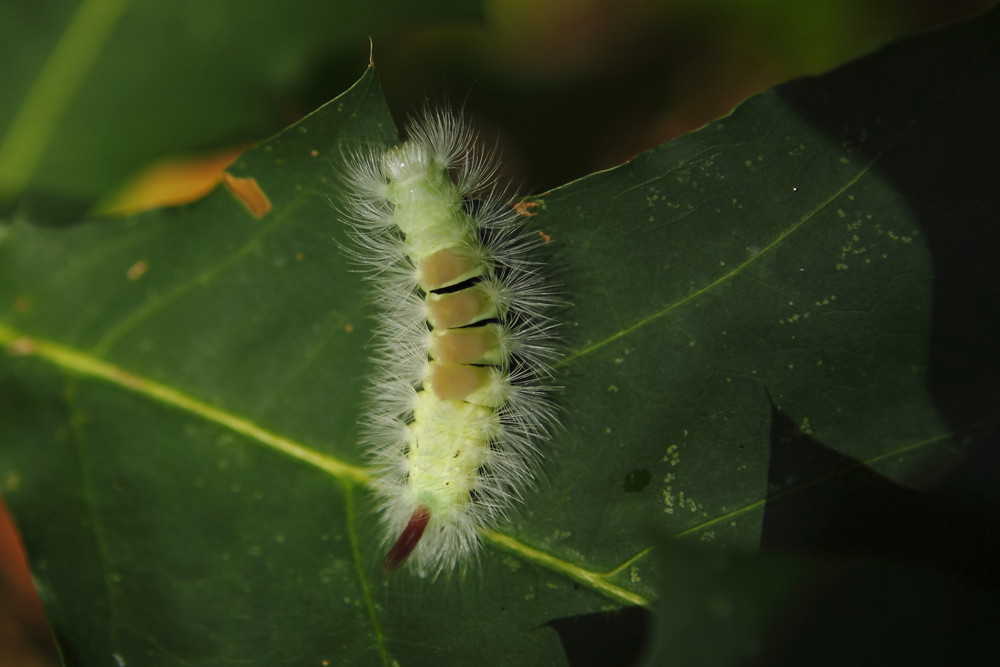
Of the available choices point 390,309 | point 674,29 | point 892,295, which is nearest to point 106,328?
point 390,309

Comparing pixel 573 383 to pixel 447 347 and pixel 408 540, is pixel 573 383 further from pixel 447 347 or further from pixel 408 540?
pixel 408 540

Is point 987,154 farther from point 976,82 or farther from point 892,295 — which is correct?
point 892,295

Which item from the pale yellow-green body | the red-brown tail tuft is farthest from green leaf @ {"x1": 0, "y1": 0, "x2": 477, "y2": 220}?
the red-brown tail tuft

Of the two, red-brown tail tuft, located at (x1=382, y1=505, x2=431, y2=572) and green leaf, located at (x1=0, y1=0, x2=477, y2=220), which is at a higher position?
green leaf, located at (x1=0, y1=0, x2=477, y2=220)

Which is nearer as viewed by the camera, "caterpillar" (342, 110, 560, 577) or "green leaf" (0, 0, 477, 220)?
"caterpillar" (342, 110, 560, 577)

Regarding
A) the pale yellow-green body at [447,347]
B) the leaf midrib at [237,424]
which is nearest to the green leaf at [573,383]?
the leaf midrib at [237,424]

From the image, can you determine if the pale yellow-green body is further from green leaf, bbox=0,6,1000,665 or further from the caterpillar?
green leaf, bbox=0,6,1000,665

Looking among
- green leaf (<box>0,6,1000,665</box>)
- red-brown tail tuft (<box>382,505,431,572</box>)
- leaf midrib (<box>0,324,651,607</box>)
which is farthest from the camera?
red-brown tail tuft (<box>382,505,431,572</box>)

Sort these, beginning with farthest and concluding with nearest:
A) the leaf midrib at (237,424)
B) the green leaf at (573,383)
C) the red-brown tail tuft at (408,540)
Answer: the red-brown tail tuft at (408,540) → the leaf midrib at (237,424) → the green leaf at (573,383)

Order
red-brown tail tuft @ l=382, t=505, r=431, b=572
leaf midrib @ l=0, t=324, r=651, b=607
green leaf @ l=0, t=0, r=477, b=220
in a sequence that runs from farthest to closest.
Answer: green leaf @ l=0, t=0, r=477, b=220
red-brown tail tuft @ l=382, t=505, r=431, b=572
leaf midrib @ l=0, t=324, r=651, b=607

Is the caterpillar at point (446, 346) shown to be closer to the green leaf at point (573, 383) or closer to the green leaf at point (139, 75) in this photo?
the green leaf at point (573, 383)
